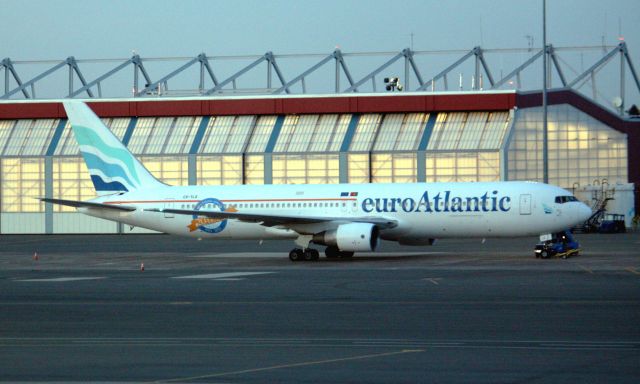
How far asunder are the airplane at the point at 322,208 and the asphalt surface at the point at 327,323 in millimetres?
3417

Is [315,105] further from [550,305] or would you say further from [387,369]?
[387,369]

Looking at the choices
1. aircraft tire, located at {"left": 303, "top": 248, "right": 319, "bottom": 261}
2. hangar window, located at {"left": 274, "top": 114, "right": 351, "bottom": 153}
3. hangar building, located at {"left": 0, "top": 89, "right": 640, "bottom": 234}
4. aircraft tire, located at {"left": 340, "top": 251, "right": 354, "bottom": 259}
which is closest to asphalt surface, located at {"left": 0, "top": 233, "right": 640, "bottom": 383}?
aircraft tire, located at {"left": 303, "top": 248, "right": 319, "bottom": 261}

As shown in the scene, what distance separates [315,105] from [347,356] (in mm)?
64993

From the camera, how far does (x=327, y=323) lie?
837 inches

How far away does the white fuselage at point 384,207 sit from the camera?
146 feet

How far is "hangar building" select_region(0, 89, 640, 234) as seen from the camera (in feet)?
254

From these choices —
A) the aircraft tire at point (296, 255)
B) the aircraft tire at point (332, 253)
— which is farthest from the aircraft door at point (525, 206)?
the aircraft tire at point (296, 255)

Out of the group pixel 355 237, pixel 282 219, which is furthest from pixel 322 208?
pixel 355 237

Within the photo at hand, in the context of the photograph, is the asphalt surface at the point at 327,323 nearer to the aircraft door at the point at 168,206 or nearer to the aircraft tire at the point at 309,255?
the aircraft tire at the point at 309,255

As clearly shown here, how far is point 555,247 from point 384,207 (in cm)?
732

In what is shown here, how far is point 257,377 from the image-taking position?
14.8 meters

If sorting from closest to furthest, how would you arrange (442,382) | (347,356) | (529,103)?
1. (442,382)
2. (347,356)
3. (529,103)

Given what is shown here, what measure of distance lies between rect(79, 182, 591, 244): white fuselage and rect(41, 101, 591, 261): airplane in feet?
0.13

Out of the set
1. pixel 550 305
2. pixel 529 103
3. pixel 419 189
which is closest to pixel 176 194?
pixel 419 189
